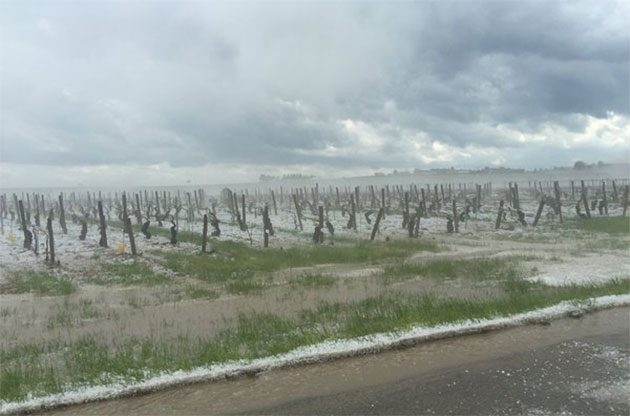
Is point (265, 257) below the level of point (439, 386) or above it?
below

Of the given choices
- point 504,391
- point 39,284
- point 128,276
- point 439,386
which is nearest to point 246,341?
point 439,386

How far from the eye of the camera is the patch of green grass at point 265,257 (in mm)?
17688

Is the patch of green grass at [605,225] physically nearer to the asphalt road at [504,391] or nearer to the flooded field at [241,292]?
the flooded field at [241,292]

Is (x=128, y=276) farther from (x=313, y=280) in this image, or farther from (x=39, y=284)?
(x=313, y=280)

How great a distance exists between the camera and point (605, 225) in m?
28.4

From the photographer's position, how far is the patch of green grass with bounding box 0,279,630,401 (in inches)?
281

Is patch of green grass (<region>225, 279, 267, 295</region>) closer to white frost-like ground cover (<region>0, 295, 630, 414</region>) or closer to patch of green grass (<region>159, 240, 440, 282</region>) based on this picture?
patch of green grass (<region>159, 240, 440, 282</region>)

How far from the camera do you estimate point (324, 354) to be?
25.5 feet

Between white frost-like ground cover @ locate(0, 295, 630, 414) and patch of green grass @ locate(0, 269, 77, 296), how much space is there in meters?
9.17

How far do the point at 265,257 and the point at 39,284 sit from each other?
27.3 feet

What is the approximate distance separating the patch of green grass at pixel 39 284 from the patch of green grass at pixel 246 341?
21.1 feet

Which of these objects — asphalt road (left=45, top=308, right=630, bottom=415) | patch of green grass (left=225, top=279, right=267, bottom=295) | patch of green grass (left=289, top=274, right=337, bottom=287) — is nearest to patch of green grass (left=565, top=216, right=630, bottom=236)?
patch of green grass (left=289, top=274, right=337, bottom=287)

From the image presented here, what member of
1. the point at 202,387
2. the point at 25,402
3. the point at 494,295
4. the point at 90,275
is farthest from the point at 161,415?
the point at 90,275

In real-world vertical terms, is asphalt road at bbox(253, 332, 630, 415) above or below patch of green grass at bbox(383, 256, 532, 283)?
above
